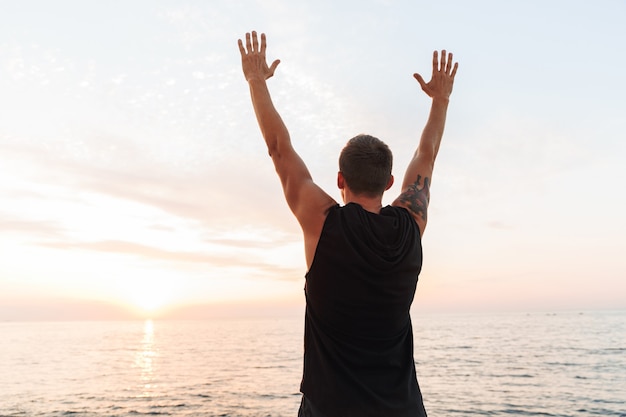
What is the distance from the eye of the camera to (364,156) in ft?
8.57

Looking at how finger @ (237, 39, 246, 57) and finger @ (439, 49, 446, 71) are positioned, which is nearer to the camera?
finger @ (237, 39, 246, 57)

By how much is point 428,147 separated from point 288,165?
110 cm

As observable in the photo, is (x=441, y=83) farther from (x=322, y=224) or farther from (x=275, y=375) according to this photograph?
(x=275, y=375)

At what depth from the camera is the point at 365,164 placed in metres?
2.62

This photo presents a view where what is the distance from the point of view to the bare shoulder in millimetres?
2941

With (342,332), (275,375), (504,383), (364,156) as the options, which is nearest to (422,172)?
(364,156)

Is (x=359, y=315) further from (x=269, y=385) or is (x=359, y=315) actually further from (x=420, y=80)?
(x=269, y=385)

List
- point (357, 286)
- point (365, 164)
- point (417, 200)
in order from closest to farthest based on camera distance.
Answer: point (357, 286), point (365, 164), point (417, 200)

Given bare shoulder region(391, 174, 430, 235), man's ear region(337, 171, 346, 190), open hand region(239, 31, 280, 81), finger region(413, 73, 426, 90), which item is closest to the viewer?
man's ear region(337, 171, 346, 190)

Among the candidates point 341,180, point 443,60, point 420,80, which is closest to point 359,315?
point 341,180

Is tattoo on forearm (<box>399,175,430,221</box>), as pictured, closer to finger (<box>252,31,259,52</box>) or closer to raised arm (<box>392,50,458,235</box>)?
raised arm (<box>392,50,458,235</box>)

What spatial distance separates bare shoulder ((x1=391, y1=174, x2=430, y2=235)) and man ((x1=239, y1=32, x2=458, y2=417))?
0.54ft

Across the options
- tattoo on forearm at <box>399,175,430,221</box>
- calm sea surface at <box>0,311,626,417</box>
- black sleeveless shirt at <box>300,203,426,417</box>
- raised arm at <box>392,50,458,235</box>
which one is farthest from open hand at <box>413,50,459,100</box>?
calm sea surface at <box>0,311,626,417</box>

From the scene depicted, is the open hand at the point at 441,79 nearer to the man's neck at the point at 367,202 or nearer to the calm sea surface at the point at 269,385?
the man's neck at the point at 367,202
